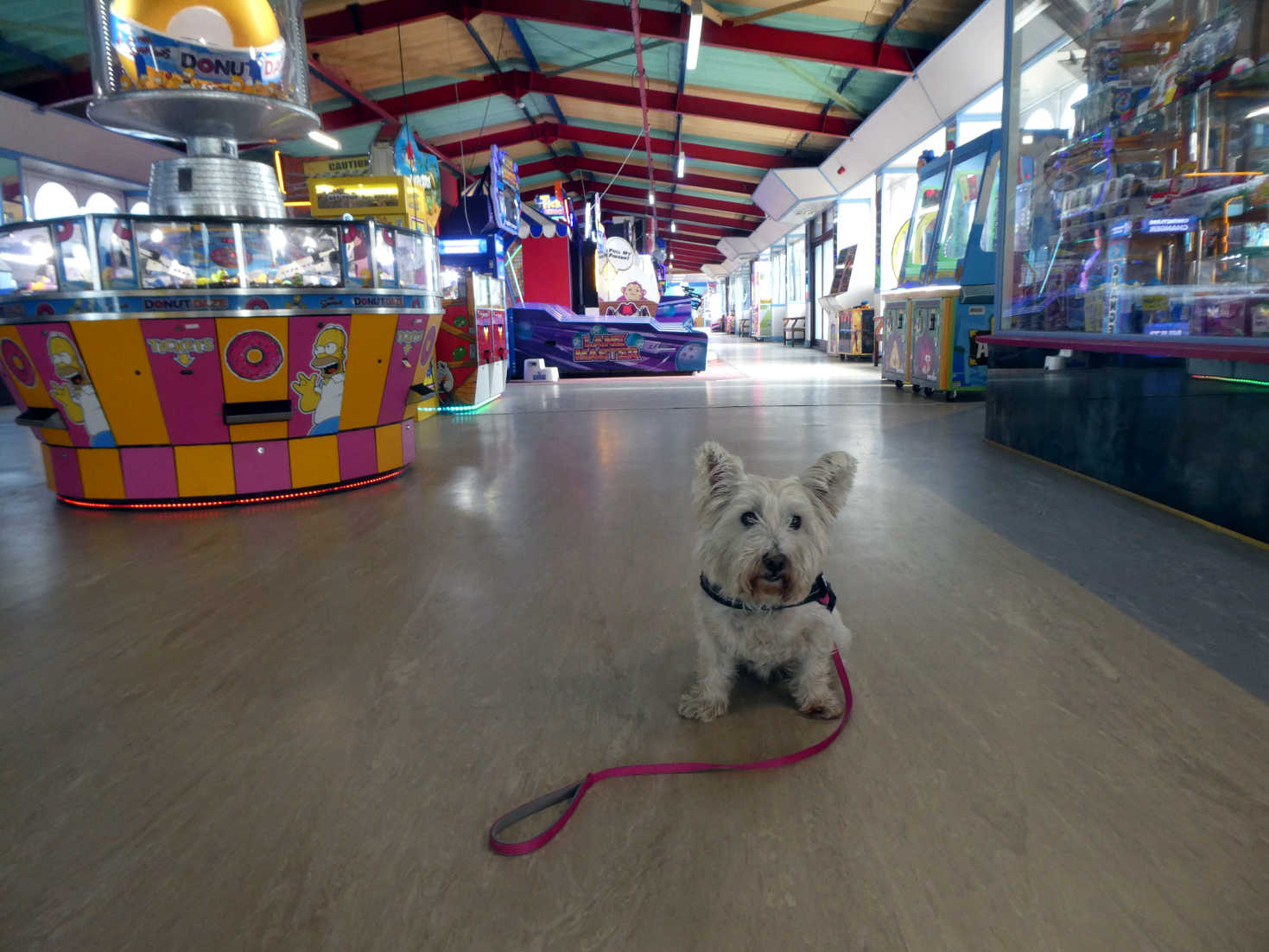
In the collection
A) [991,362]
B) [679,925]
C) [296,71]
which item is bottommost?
[679,925]

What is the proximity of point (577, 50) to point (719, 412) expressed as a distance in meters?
7.85

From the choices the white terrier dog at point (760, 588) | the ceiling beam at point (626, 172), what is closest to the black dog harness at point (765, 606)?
the white terrier dog at point (760, 588)

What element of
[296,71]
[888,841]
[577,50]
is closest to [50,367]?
[296,71]

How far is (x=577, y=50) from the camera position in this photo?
39.8 ft

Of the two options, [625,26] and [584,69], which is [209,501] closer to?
[625,26]

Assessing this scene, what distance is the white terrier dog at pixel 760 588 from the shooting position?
1663 mm

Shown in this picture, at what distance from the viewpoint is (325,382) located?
13.5 feet

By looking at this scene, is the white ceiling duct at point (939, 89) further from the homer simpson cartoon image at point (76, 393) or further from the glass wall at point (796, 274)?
the glass wall at point (796, 274)

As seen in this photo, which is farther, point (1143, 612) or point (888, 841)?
point (1143, 612)

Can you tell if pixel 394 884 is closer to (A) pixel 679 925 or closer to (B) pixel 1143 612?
(A) pixel 679 925

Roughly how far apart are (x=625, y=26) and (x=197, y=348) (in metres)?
8.19

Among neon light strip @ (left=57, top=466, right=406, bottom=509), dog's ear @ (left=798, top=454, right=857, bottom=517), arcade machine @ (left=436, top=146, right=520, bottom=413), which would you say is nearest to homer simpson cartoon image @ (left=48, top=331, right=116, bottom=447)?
neon light strip @ (left=57, top=466, right=406, bottom=509)

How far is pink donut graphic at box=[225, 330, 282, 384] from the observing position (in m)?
3.81

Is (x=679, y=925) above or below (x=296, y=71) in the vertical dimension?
below
